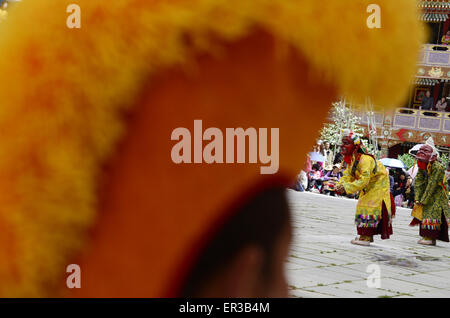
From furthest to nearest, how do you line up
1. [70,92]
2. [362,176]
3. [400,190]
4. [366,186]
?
[400,190] < [366,186] < [362,176] < [70,92]

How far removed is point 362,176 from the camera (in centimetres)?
595

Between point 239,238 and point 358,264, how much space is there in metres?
4.54

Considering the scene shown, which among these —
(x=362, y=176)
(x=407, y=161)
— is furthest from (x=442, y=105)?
(x=362, y=176)

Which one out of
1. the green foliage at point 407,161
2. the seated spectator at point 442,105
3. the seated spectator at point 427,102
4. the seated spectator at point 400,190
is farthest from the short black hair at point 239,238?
the seated spectator at point 427,102

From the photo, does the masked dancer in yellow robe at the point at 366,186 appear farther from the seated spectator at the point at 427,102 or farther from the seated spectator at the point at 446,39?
the seated spectator at the point at 446,39

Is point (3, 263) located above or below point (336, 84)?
below

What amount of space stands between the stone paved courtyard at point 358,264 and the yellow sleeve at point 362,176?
0.61 m

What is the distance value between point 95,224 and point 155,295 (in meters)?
0.12

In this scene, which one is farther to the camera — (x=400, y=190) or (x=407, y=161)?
(x=407, y=161)

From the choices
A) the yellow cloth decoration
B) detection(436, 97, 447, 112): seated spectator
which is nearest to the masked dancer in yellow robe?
the yellow cloth decoration

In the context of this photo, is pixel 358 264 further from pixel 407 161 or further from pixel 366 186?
pixel 407 161

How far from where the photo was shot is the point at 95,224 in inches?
27.7
